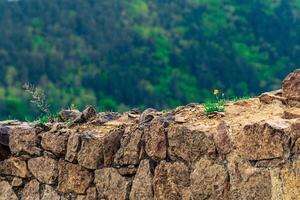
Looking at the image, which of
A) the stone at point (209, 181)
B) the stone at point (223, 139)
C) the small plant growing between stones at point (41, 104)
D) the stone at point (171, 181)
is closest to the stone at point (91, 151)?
the stone at point (171, 181)

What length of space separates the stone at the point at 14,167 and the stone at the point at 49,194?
260 millimetres

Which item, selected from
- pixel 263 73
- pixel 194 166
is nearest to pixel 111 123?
pixel 194 166

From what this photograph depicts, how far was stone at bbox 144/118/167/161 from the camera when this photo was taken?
5.84 m

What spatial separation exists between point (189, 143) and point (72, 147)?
125cm

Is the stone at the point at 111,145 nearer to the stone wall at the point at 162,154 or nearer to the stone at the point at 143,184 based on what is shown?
the stone wall at the point at 162,154

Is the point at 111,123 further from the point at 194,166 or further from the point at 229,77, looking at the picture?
the point at 229,77

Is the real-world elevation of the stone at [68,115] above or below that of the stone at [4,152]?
above

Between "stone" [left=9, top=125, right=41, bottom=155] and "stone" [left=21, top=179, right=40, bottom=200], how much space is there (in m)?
0.25

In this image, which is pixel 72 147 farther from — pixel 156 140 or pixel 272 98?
pixel 272 98

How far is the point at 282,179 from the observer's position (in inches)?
197

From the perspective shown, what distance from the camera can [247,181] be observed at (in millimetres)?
5211

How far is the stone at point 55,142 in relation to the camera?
6.63 meters

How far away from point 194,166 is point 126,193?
0.75m

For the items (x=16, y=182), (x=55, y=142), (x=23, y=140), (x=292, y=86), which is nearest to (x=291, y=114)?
(x=292, y=86)
